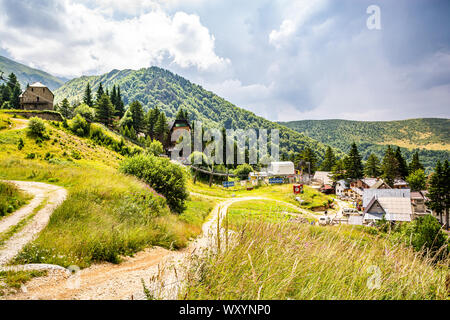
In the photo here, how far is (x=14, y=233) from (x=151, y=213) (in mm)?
5699

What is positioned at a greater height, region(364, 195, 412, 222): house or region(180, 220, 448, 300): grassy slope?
region(180, 220, 448, 300): grassy slope

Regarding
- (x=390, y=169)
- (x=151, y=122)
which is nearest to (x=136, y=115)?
(x=151, y=122)

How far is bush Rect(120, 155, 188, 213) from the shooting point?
647 inches

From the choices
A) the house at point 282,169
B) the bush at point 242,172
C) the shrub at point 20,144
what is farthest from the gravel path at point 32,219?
the house at point 282,169

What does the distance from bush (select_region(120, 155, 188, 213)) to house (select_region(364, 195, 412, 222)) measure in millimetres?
31528

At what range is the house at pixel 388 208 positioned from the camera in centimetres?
3294

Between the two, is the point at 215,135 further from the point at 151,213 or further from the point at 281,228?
the point at 281,228

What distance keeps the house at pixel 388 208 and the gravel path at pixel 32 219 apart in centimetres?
3950

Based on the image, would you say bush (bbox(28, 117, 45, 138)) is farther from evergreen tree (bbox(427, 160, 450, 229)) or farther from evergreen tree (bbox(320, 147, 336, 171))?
evergreen tree (bbox(320, 147, 336, 171))

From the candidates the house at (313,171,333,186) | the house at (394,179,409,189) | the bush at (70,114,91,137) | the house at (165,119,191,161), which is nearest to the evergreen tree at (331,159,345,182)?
the house at (313,171,333,186)

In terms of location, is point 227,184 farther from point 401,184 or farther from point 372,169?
point 401,184

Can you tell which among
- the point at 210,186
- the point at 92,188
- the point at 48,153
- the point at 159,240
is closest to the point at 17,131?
the point at 48,153
